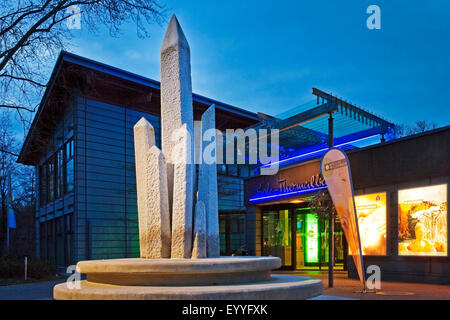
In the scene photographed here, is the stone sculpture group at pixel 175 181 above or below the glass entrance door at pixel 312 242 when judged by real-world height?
above

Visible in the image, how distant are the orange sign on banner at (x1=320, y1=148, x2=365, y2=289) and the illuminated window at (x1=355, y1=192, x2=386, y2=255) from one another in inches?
175

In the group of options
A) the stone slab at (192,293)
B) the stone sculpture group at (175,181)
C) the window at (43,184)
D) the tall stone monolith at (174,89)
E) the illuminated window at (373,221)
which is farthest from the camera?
the window at (43,184)

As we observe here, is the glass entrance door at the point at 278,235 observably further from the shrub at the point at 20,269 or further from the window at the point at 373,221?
the shrub at the point at 20,269

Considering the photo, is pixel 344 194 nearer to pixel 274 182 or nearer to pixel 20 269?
pixel 274 182

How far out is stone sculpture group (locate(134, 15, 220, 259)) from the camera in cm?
682

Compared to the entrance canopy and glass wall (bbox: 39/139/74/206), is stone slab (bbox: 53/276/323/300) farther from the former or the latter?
glass wall (bbox: 39/139/74/206)

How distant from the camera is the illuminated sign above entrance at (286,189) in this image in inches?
682

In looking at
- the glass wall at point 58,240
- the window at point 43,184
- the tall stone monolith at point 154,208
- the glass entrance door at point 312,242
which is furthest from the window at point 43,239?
the tall stone monolith at point 154,208

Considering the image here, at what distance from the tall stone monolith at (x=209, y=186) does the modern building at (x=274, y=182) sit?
23.1 ft

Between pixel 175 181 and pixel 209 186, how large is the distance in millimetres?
577

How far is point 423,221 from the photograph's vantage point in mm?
13375
